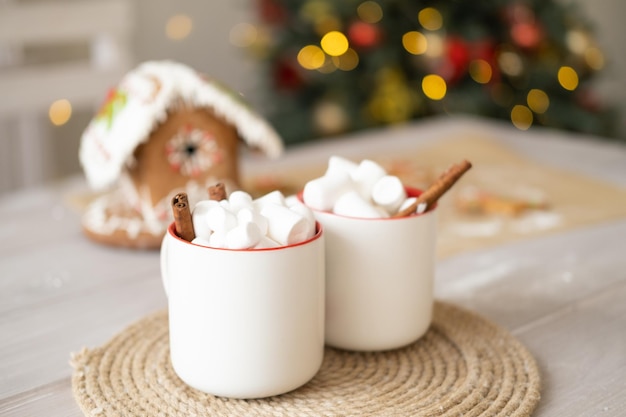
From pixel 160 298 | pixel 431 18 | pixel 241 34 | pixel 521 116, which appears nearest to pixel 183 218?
pixel 160 298

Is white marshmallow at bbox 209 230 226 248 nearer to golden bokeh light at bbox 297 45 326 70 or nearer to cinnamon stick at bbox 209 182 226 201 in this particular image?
cinnamon stick at bbox 209 182 226 201

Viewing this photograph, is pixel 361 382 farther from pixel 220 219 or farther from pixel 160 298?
pixel 160 298

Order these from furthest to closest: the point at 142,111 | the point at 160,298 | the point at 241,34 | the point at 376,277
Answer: the point at 241,34
the point at 142,111
the point at 160,298
the point at 376,277

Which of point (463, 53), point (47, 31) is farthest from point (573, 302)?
point (463, 53)

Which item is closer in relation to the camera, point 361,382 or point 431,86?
point 361,382

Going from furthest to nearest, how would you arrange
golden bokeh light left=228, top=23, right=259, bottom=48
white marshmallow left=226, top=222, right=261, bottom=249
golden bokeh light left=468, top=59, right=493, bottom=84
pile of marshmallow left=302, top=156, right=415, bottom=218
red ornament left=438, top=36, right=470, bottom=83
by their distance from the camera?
golden bokeh light left=228, top=23, right=259, bottom=48, golden bokeh light left=468, top=59, right=493, bottom=84, red ornament left=438, top=36, right=470, bottom=83, pile of marshmallow left=302, top=156, right=415, bottom=218, white marshmallow left=226, top=222, right=261, bottom=249

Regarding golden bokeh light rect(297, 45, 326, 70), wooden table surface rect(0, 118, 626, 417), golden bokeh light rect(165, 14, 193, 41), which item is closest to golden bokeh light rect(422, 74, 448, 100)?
golden bokeh light rect(297, 45, 326, 70)
